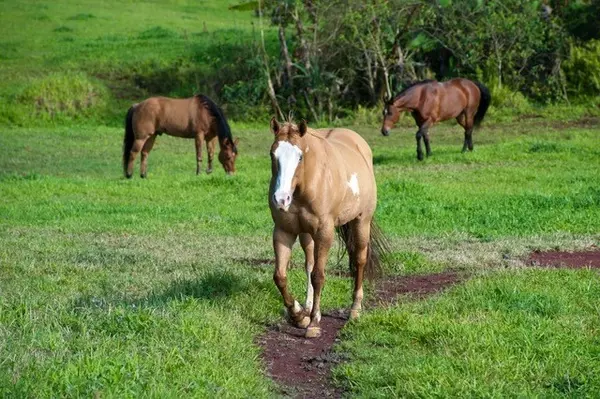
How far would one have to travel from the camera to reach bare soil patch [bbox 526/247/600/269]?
394 inches

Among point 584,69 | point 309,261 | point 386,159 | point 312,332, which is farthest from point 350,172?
point 584,69

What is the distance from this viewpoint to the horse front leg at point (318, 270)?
7.64 meters

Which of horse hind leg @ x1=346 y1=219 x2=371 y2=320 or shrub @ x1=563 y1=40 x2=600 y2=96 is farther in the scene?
shrub @ x1=563 y1=40 x2=600 y2=96

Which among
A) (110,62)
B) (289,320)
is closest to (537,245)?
(289,320)

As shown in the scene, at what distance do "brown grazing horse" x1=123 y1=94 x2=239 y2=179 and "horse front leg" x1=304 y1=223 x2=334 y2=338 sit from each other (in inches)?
515

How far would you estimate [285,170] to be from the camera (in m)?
7.19

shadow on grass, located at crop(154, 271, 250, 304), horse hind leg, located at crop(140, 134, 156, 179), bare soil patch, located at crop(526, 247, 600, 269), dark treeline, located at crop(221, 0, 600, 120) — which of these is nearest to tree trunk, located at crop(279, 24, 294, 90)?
dark treeline, located at crop(221, 0, 600, 120)

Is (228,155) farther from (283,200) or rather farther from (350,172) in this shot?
(283,200)

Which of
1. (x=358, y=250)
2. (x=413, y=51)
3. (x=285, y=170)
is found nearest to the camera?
(x=285, y=170)

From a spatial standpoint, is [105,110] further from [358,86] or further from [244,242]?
[244,242]

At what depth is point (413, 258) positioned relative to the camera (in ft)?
33.3

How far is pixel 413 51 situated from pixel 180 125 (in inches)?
353

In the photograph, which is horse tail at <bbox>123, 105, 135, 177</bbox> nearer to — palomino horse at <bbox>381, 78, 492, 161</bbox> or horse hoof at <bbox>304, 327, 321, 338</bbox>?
palomino horse at <bbox>381, 78, 492, 161</bbox>

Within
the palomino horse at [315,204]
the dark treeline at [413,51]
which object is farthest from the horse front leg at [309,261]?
the dark treeline at [413,51]
